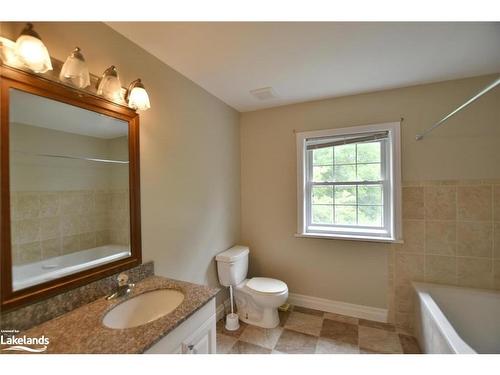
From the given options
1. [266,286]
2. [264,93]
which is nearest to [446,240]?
[266,286]

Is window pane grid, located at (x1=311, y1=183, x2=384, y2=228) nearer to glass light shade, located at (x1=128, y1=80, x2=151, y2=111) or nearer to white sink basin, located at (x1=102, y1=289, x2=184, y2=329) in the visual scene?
white sink basin, located at (x1=102, y1=289, x2=184, y2=329)

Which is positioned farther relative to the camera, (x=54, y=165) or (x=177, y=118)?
(x=177, y=118)

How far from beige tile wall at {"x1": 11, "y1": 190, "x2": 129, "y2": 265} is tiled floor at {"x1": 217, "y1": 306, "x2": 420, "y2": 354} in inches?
52.2

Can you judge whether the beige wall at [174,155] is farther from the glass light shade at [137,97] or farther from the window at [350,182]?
the window at [350,182]

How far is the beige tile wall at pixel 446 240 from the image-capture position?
1728 millimetres

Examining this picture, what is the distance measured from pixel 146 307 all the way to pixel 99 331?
365 millimetres

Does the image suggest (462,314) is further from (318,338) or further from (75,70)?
(75,70)

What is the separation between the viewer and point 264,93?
2043 millimetres

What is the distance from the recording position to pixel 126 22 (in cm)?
116

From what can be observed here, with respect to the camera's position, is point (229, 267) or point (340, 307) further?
point (340, 307)

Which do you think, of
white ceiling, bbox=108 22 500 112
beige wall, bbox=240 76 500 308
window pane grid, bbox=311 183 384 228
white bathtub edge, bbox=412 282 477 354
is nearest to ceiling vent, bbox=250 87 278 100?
white ceiling, bbox=108 22 500 112
